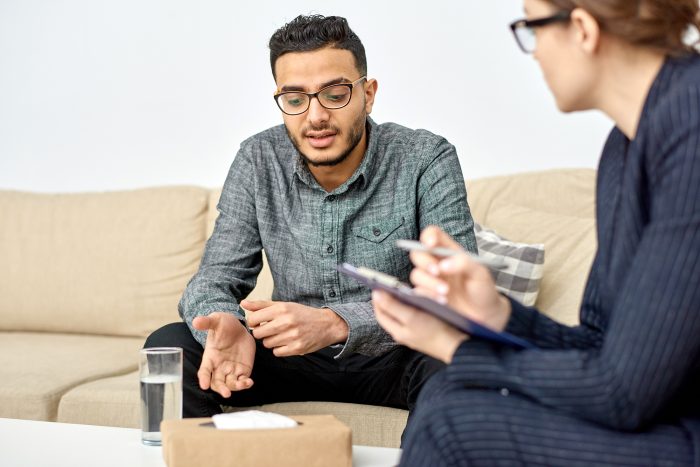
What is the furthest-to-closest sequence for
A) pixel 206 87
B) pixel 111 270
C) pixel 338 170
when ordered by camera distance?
pixel 206 87, pixel 111 270, pixel 338 170

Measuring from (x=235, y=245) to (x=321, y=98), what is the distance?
386 millimetres

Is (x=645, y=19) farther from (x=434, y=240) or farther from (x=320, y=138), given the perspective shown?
(x=320, y=138)

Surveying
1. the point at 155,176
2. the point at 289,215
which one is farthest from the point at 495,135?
the point at 155,176

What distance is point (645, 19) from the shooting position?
3.48ft

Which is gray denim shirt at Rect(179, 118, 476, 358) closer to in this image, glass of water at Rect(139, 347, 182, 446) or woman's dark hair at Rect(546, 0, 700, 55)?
glass of water at Rect(139, 347, 182, 446)

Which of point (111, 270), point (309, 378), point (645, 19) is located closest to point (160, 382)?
point (309, 378)

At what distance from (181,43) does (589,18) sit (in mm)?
2290

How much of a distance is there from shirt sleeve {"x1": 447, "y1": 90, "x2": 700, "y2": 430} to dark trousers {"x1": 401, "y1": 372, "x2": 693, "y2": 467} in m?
0.02

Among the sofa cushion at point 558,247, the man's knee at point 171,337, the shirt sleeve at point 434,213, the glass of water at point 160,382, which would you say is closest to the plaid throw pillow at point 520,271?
the sofa cushion at point 558,247

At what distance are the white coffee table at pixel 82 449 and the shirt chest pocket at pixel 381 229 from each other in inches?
22.7

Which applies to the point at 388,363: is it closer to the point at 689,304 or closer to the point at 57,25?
the point at 689,304

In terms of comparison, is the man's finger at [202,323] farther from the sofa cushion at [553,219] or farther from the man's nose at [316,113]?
the sofa cushion at [553,219]

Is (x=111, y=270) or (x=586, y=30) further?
(x=111, y=270)

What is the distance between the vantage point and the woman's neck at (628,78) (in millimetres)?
1100
